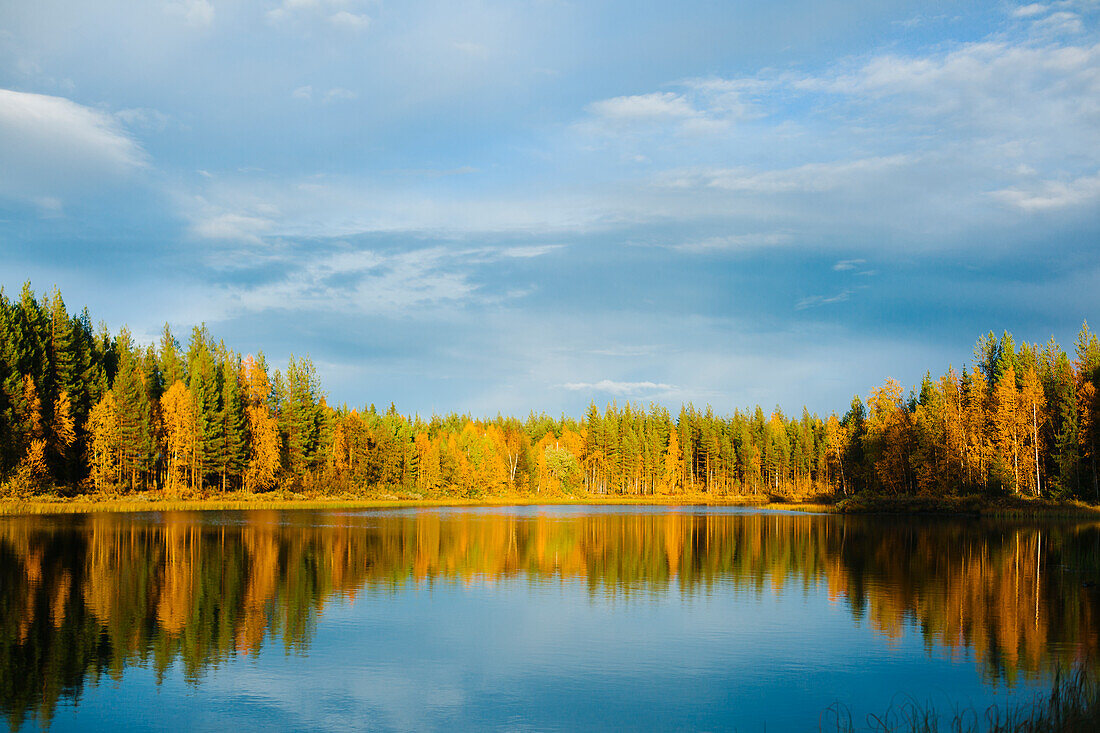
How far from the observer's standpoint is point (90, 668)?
62.6 feet

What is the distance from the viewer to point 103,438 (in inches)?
3565

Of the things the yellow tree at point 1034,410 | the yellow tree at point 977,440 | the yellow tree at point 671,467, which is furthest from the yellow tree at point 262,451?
the yellow tree at point 1034,410

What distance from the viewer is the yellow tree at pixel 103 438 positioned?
9044 centimetres

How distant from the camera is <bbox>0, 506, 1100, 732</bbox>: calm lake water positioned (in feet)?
55.6

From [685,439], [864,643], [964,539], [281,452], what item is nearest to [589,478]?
[685,439]

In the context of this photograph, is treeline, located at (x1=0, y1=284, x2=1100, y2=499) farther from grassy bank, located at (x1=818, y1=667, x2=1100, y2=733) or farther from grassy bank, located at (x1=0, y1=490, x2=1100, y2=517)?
grassy bank, located at (x1=818, y1=667, x2=1100, y2=733)

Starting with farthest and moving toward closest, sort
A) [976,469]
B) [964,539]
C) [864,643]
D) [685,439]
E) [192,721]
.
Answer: [685,439] → [976,469] → [964,539] → [864,643] → [192,721]

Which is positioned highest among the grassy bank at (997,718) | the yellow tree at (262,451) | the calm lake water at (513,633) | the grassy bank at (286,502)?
the yellow tree at (262,451)

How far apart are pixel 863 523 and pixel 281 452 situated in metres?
78.4

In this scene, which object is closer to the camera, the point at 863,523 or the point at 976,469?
the point at 863,523

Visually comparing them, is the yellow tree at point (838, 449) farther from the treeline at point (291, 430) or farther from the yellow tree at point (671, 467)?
the yellow tree at point (671, 467)

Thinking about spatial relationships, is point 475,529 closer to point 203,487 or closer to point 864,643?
point 864,643

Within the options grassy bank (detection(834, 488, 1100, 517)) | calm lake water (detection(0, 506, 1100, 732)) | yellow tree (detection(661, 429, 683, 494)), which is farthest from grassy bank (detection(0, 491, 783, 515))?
calm lake water (detection(0, 506, 1100, 732))

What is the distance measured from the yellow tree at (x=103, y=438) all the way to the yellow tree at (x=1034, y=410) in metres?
98.8
